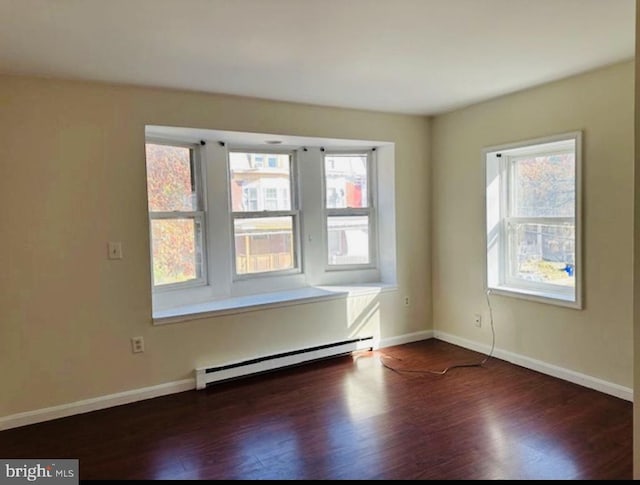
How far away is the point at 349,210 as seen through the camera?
452 centimetres

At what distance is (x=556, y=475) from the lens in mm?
2158

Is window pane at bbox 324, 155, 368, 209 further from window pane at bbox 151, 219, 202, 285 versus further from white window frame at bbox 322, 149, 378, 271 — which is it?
window pane at bbox 151, 219, 202, 285

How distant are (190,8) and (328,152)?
255cm

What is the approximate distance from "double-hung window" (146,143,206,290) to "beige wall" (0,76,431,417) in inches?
14.4

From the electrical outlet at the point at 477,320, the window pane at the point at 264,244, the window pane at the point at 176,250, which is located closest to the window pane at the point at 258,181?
the window pane at the point at 264,244

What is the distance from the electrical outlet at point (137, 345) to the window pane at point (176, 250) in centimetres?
52

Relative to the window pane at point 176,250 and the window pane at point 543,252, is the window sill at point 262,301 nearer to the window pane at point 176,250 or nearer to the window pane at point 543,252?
the window pane at point 176,250

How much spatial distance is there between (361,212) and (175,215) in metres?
1.90

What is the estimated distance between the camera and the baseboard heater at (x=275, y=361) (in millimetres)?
3394

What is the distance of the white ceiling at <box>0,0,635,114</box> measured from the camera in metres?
2.01

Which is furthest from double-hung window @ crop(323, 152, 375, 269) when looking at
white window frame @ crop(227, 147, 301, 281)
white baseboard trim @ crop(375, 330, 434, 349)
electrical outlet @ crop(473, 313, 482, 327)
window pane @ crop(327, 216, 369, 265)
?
electrical outlet @ crop(473, 313, 482, 327)

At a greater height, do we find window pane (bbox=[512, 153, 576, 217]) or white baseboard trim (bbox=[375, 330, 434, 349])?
window pane (bbox=[512, 153, 576, 217])

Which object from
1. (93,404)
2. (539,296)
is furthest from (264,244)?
(539,296)

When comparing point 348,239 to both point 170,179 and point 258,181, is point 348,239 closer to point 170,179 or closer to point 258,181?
point 258,181
